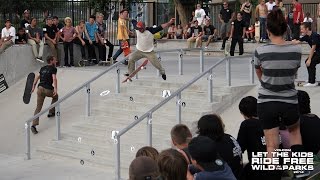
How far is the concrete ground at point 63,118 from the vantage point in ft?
37.0

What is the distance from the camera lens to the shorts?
596 centimetres

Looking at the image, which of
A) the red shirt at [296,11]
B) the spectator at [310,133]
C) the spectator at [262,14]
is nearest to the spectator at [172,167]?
the spectator at [310,133]

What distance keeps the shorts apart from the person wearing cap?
1154 millimetres

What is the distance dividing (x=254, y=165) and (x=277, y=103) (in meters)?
0.66

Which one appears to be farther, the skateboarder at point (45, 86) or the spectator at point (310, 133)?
the skateboarder at point (45, 86)

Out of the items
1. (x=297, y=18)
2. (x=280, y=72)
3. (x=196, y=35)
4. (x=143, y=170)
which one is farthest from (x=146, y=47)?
(x=297, y=18)

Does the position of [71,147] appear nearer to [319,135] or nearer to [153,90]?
[153,90]

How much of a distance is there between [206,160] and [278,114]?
1.34 metres

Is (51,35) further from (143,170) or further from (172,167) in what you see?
(143,170)

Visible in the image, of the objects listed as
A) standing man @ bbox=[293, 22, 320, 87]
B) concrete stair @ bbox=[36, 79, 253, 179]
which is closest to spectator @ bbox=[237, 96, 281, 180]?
concrete stair @ bbox=[36, 79, 253, 179]

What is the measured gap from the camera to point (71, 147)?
488 inches

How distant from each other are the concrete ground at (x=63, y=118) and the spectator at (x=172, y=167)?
604 cm

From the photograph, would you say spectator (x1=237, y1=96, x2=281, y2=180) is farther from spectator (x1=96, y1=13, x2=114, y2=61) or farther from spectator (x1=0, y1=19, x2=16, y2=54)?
spectator (x1=96, y1=13, x2=114, y2=61)

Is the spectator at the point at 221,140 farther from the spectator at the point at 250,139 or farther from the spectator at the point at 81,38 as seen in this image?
the spectator at the point at 81,38
